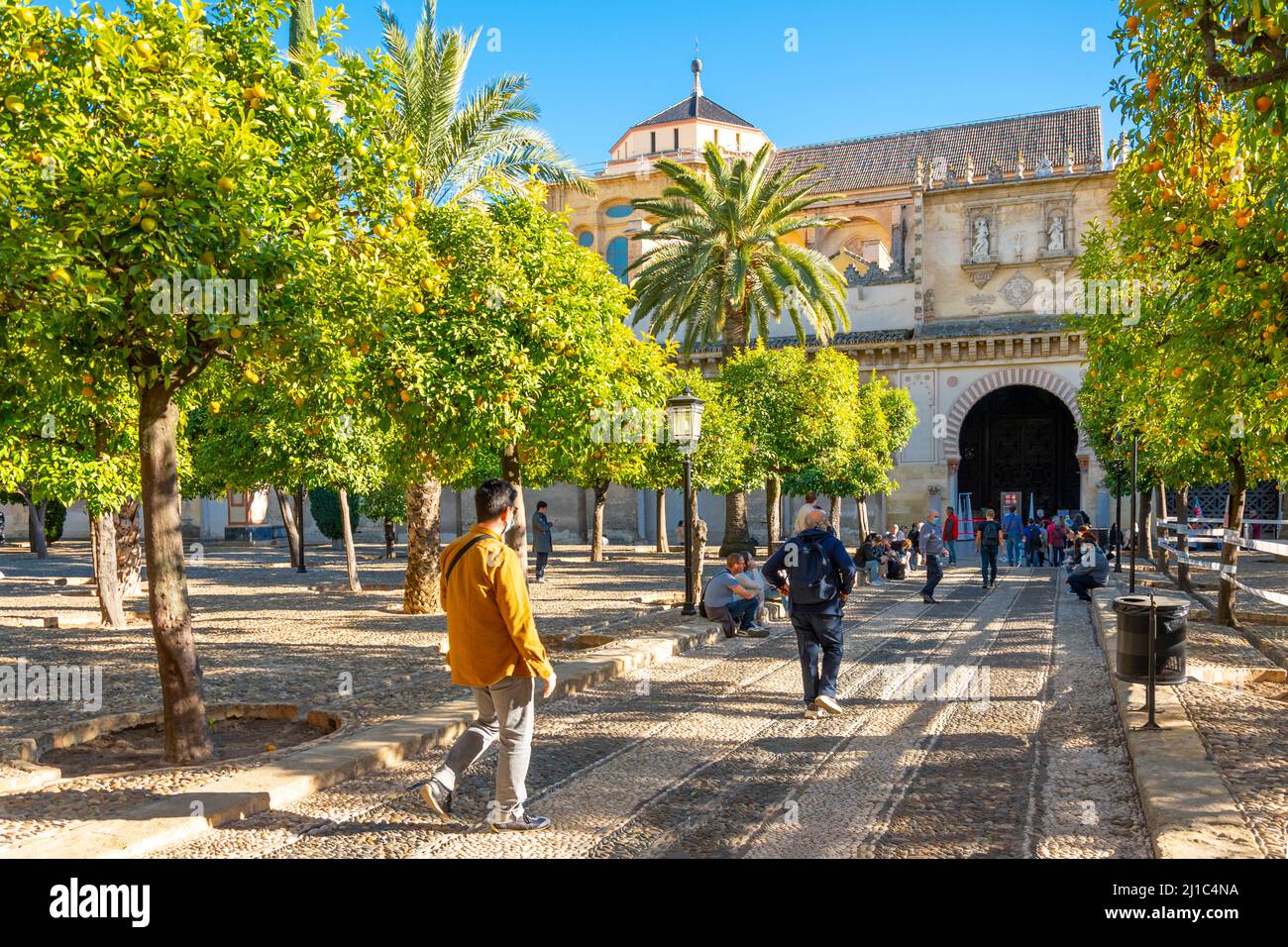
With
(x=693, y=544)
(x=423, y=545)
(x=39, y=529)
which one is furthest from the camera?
(x=39, y=529)

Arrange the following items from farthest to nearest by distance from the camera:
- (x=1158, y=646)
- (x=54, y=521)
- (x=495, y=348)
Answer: (x=54, y=521) → (x=495, y=348) → (x=1158, y=646)

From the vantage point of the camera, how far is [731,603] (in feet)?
44.0

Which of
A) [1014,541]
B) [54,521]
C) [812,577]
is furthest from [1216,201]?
[54,521]

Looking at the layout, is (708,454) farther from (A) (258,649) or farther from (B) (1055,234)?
(B) (1055,234)

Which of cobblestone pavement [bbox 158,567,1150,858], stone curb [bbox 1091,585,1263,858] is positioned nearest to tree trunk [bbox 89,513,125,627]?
cobblestone pavement [bbox 158,567,1150,858]

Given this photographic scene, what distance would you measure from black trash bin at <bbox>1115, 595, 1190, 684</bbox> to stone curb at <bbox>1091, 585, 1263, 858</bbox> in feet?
0.90

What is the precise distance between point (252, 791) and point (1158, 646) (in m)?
5.85

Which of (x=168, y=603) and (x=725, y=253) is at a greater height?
(x=725, y=253)

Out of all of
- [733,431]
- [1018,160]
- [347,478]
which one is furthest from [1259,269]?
[1018,160]

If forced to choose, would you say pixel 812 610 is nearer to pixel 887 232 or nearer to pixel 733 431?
pixel 733 431

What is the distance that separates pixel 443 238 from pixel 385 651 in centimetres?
462

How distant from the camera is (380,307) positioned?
711 cm

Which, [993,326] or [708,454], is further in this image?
[993,326]
